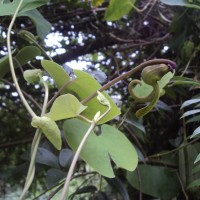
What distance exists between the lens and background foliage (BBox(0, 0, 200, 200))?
0.70 metres

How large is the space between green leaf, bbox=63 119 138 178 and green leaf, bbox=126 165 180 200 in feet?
0.79

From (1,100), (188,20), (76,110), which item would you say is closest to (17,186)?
(1,100)

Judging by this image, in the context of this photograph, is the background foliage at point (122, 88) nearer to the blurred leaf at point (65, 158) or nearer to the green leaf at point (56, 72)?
the blurred leaf at point (65, 158)

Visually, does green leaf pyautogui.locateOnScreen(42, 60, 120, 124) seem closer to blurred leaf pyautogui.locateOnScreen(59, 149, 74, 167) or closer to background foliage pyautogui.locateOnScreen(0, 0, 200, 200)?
background foliage pyautogui.locateOnScreen(0, 0, 200, 200)

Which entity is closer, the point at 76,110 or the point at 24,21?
the point at 76,110

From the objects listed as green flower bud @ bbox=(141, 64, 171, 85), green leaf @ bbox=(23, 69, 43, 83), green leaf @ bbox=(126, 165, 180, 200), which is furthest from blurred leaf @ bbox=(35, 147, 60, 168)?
green flower bud @ bbox=(141, 64, 171, 85)

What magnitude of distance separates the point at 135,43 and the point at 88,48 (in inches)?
6.4

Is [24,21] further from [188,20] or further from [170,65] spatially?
[170,65]

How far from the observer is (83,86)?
0.46m

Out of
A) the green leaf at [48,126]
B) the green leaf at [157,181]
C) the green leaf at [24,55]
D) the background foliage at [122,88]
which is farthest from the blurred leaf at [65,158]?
the green leaf at [48,126]

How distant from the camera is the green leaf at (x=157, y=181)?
27.0 inches

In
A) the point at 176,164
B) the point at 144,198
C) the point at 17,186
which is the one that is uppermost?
Result: the point at 176,164

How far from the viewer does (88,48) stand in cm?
115

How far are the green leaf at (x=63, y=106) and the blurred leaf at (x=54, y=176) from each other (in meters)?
0.33
